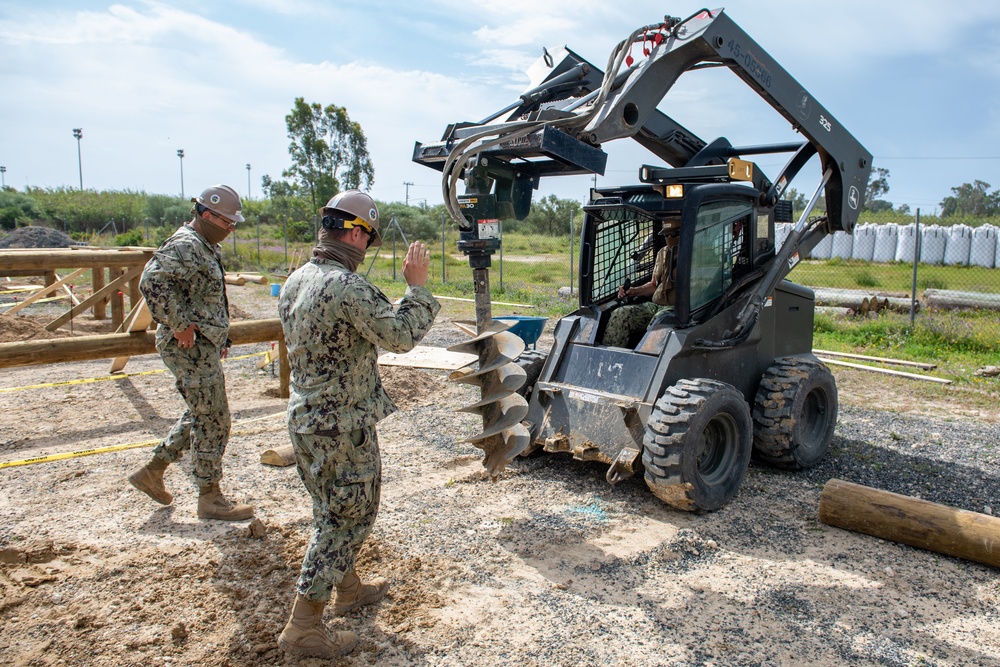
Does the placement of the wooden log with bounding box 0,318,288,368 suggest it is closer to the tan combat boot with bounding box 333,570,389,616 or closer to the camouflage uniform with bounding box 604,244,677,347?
the camouflage uniform with bounding box 604,244,677,347

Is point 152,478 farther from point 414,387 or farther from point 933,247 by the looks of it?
point 933,247

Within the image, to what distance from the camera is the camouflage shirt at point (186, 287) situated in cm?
446

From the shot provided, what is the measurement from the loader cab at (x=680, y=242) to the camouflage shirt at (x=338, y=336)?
9.19ft

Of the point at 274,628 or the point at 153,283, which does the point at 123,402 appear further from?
the point at 274,628

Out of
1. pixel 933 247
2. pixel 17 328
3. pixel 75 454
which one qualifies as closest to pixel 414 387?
pixel 75 454

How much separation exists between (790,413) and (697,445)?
4.02 feet

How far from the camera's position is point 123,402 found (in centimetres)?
775


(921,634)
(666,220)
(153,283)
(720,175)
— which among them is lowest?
(921,634)

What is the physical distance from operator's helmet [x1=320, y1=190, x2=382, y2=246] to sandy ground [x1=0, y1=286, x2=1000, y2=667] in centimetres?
196

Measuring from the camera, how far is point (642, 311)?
20.5 feet

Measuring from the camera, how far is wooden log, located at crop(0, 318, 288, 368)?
21.0 feet

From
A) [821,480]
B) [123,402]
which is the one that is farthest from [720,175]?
[123,402]

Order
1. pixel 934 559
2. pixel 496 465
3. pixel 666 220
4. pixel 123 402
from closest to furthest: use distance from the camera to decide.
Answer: pixel 934 559
pixel 496 465
pixel 666 220
pixel 123 402

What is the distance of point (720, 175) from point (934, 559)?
10.2 feet
